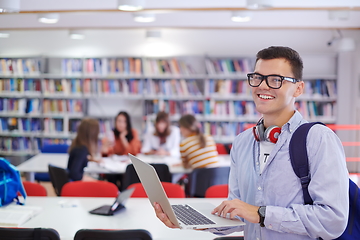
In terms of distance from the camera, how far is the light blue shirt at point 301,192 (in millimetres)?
1362

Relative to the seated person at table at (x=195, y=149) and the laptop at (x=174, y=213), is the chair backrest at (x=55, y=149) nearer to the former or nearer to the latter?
the seated person at table at (x=195, y=149)

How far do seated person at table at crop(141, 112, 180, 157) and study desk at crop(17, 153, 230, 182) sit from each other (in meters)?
0.52

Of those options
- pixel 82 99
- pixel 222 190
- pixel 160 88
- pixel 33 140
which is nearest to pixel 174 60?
pixel 160 88

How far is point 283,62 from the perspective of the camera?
1.53 m

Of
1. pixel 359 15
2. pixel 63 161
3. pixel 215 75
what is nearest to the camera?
pixel 63 161

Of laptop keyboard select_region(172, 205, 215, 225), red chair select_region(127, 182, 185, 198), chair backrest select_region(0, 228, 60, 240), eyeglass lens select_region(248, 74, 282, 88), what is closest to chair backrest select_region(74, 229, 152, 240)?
chair backrest select_region(0, 228, 60, 240)

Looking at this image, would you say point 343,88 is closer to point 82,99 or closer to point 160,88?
point 160,88

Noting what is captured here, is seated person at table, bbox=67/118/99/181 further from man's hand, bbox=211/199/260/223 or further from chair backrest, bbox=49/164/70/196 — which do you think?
man's hand, bbox=211/199/260/223

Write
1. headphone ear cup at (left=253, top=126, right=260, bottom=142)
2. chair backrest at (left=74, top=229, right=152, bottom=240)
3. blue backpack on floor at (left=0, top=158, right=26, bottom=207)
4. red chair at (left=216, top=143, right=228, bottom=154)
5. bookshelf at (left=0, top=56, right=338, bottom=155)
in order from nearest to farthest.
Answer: headphone ear cup at (left=253, top=126, right=260, bottom=142) → chair backrest at (left=74, top=229, right=152, bottom=240) → blue backpack on floor at (left=0, top=158, right=26, bottom=207) → red chair at (left=216, top=143, right=228, bottom=154) → bookshelf at (left=0, top=56, right=338, bottom=155)

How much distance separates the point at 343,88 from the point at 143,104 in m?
3.46

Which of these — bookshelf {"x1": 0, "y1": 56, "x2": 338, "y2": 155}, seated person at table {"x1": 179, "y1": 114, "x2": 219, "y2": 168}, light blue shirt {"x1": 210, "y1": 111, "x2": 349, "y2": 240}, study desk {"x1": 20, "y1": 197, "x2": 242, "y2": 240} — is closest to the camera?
light blue shirt {"x1": 210, "y1": 111, "x2": 349, "y2": 240}

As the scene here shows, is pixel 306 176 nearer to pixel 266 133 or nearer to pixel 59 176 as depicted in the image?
pixel 266 133

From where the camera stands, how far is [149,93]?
23.2ft

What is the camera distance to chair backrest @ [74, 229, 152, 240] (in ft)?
6.86
